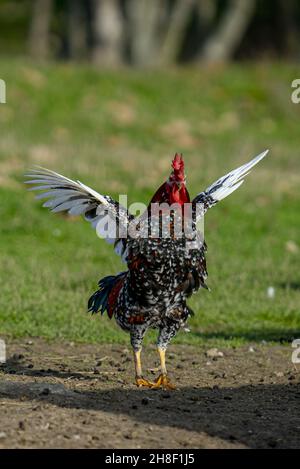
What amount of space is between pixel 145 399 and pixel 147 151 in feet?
41.5

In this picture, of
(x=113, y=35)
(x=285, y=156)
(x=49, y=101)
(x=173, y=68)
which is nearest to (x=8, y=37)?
(x=113, y=35)

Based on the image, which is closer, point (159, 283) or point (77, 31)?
point (159, 283)

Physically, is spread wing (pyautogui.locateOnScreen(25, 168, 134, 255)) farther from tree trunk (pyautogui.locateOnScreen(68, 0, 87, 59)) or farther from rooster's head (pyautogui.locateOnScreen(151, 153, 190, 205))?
tree trunk (pyautogui.locateOnScreen(68, 0, 87, 59))

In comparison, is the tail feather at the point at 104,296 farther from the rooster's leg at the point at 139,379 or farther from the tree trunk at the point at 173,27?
the tree trunk at the point at 173,27

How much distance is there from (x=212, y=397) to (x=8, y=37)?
137ft

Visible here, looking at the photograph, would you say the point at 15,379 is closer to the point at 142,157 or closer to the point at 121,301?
the point at 121,301

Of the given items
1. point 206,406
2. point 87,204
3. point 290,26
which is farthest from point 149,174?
point 290,26

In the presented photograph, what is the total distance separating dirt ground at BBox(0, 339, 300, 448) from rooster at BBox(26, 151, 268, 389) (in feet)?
1.75

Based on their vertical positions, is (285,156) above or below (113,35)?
below

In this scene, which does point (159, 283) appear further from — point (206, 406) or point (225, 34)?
point (225, 34)

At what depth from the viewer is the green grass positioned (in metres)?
11.3

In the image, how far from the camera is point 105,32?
3189 centimetres

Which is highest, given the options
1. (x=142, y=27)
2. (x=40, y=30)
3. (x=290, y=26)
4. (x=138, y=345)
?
(x=290, y=26)

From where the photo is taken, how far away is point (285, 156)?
20188 mm
